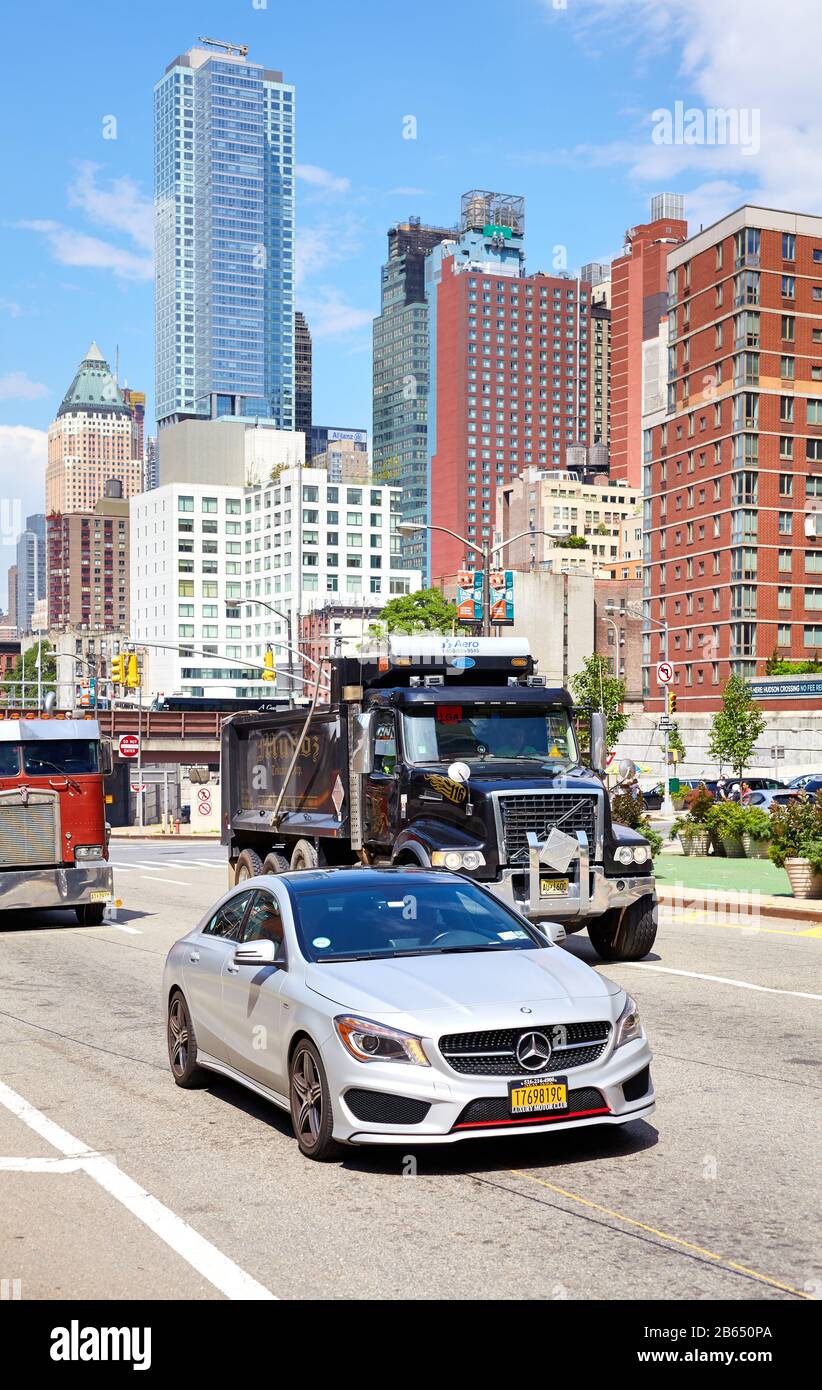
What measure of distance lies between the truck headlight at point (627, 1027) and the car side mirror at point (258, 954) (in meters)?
1.95

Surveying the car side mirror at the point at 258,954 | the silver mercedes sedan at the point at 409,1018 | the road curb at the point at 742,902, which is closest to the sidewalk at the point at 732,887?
the road curb at the point at 742,902

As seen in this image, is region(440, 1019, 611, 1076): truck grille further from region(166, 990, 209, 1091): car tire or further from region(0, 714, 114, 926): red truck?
region(0, 714, 114, 926): red truck

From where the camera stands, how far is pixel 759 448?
327 feet

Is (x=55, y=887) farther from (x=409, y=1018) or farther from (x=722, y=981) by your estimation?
(x=409, y=1018)

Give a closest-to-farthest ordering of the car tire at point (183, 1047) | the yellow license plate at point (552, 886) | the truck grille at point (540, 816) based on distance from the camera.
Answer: the car tire at point (183, 1047), the truck grille at point (540, 816), the yellow license plate at point (552, 886)

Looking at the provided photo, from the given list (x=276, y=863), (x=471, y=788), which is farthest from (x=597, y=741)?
(x=276, y=863)

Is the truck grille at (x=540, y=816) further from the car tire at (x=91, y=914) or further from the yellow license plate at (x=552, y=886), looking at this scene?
the car tire at (x=91, y=914)

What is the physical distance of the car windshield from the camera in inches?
355

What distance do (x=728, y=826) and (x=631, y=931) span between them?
15958 mm

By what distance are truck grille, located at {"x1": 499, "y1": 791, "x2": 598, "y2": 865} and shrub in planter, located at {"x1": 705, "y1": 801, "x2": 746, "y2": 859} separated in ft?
53.5

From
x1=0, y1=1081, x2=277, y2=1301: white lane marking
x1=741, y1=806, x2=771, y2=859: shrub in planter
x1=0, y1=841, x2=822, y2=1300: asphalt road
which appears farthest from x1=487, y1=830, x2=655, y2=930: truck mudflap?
x1=741, y1=806, x2=771, y2=859: shrub in planter

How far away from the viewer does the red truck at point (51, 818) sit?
22359mm

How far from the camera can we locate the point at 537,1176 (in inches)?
312
